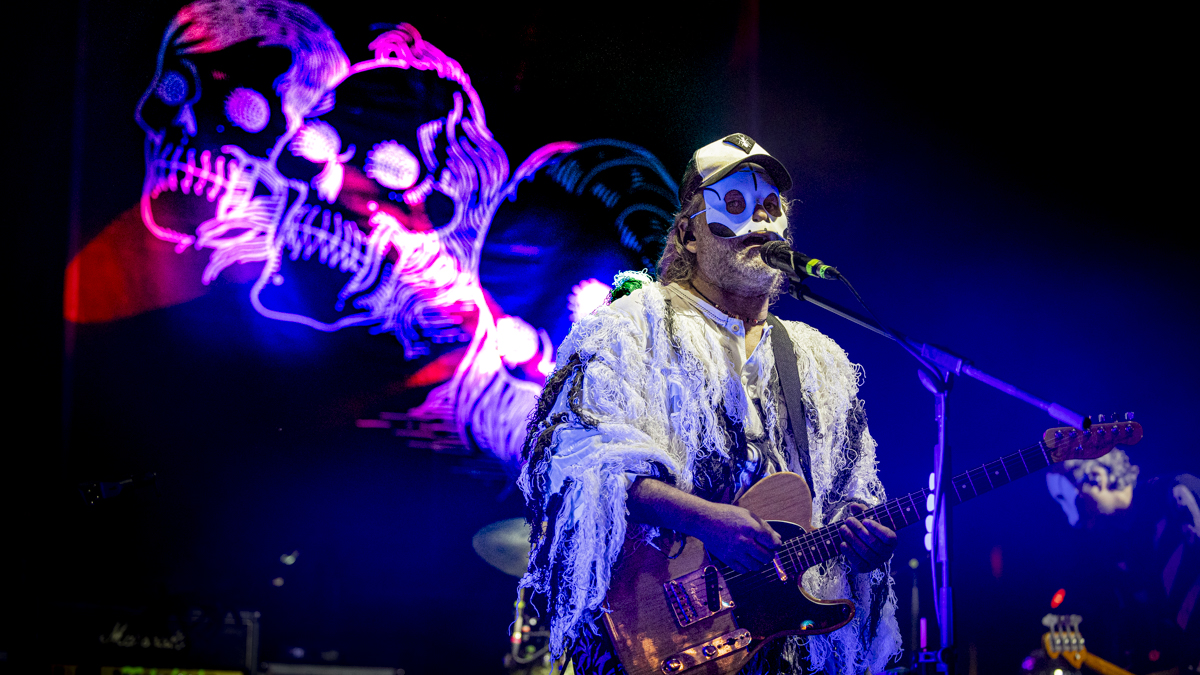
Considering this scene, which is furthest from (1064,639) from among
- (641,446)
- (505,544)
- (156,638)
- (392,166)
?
(156,638)

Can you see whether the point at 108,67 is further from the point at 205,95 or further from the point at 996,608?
the point at 996,608

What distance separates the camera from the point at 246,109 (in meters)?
4.70

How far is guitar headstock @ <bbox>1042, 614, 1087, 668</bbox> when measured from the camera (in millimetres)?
4645

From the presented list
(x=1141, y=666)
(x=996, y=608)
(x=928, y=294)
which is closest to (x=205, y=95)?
(x=928, y=294)

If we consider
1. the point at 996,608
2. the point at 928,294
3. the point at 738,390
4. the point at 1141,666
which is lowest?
the point at 1141,666

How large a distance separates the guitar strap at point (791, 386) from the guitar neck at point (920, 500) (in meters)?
0.18

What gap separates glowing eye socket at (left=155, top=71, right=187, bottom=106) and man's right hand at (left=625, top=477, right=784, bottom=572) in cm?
410

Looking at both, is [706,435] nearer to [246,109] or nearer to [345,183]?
[345,183]

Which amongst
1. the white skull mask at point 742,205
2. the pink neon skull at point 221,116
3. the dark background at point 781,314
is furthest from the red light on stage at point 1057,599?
the pink neon skull at point 221,116

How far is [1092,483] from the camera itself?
16.3ft

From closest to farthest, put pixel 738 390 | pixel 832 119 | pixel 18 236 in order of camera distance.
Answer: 1. pixel 738 390
2. pixel 18 236
3. pixel 832 119

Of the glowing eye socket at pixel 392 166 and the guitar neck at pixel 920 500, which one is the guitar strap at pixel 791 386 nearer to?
the guitar neck at pixel 920 500

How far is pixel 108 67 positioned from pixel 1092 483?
6.41 m

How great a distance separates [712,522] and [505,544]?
10.6 feet
